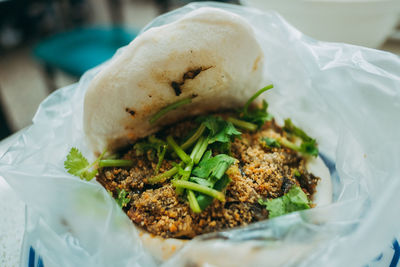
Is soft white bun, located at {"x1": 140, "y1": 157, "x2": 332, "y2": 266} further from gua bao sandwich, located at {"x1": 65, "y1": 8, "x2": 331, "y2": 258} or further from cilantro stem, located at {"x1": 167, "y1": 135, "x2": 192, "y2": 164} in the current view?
cilantro stem, located at {"x1": 167, "y1": 135, "x2": 192, "y2": 164}

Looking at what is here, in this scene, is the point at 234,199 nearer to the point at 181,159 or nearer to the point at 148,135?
the point at 181,159

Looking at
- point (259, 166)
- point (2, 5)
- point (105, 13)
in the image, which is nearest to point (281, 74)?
point (259, 166)

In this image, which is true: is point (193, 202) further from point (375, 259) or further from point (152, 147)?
point (375, 259)

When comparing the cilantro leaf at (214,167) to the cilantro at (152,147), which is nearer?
the cilantro leaf at (214,167)

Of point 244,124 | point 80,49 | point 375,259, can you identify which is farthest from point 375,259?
point 80,49

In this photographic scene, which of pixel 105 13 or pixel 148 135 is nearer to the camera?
pixel 148 135

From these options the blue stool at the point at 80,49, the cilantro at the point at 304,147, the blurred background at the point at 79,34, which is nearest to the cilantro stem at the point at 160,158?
the cilantro at the point at 304,147

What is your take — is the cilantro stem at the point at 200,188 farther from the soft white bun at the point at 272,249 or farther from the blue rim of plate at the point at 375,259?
the blue rim of plate at the point at 375,259
